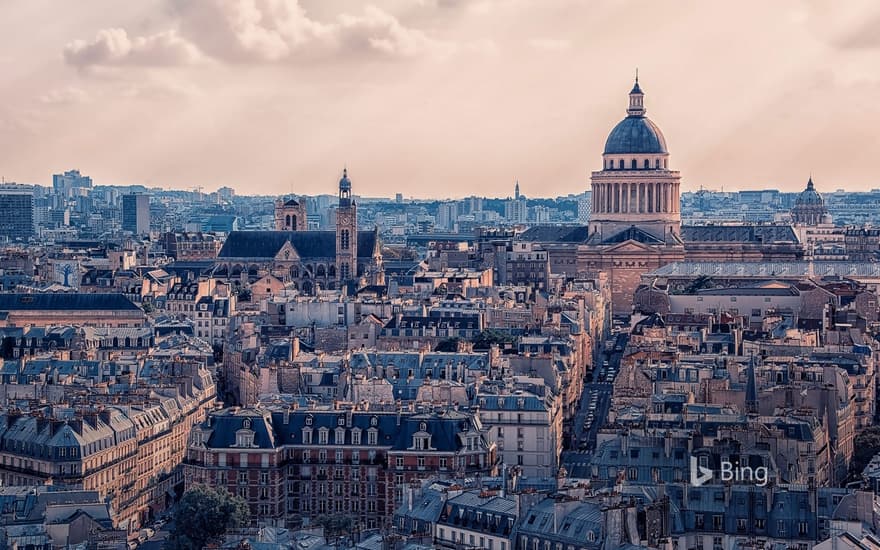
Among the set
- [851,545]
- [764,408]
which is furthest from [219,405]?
[851,545]

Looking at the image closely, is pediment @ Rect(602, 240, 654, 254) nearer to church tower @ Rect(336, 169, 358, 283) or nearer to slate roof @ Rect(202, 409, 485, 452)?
church tower @ Rect(336, 169, 358, 283)

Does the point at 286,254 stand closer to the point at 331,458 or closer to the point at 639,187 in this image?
the point at 639,187

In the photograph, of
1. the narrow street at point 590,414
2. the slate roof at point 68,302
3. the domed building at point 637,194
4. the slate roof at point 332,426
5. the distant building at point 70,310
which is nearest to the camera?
the slate roof at point 332,426

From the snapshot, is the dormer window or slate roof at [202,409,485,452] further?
the dormer window

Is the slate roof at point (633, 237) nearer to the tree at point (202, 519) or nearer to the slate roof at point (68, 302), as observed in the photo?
the slate roof at point (68, 302)

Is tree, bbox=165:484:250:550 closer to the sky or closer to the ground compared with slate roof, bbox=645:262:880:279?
closer to the ground

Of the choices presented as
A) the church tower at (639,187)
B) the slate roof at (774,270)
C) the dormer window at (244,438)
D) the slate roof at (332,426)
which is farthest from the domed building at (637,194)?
the dormer window at (244,438)

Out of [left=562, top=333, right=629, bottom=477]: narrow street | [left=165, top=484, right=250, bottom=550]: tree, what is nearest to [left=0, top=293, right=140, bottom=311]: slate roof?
[left=562, top=333, right=629, bottom=477]: narrow street
